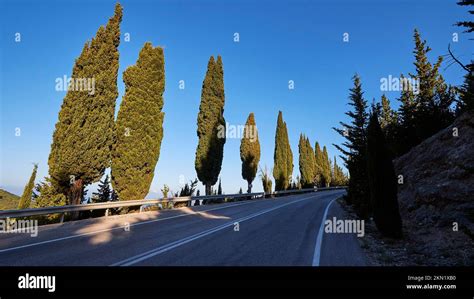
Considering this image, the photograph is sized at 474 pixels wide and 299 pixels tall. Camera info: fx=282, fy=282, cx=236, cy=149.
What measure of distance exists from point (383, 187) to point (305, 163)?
160 ft

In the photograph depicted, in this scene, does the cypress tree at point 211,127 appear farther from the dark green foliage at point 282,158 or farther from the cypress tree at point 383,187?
the dark green foliage at point 282,158

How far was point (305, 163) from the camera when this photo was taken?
58.8 m

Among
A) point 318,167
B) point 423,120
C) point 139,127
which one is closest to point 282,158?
point 318,167

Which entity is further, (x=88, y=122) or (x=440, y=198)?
(x=88, y=122)

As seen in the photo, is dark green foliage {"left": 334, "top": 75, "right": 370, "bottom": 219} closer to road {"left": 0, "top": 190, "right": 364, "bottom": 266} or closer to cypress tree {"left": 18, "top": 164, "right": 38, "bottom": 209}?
road {"left": 0, "top": 190, "right": 364, "bottom": 266}

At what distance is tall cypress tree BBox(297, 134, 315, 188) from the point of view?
57934 mm

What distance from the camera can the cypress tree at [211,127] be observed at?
28688mm

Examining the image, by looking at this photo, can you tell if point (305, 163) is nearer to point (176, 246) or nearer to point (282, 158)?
point (282, 158)

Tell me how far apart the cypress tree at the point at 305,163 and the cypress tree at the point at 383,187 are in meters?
45.6

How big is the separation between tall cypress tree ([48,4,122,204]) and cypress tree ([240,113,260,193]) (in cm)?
2398
